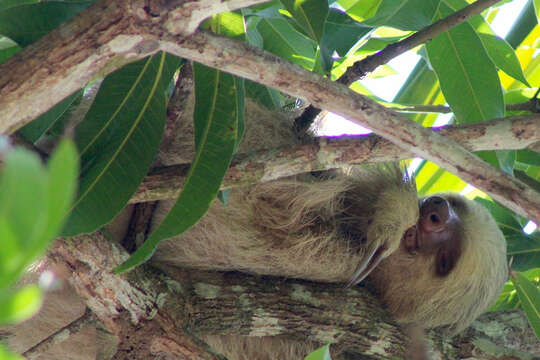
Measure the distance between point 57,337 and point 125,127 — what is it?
75 cm

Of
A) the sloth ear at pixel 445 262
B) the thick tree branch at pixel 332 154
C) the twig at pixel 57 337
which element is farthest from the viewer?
the sloth ear at pixel 445 262

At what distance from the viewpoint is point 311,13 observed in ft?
6.16

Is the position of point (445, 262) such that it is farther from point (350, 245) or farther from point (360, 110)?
point (360, 110)

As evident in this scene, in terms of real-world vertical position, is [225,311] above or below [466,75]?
below

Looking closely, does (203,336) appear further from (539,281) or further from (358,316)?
(539,281)

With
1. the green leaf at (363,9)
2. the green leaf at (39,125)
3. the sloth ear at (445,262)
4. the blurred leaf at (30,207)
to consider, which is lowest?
the sloth ear at (445,262)

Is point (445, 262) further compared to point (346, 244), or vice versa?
point (445, 262)

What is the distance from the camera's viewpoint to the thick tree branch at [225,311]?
2023 mm

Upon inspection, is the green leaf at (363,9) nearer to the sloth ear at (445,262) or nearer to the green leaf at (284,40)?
the green leaf at (284,40)

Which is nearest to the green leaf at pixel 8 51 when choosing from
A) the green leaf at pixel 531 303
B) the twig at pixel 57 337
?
the twig at pixel 57 337

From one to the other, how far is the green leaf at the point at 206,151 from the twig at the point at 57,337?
1.38ft

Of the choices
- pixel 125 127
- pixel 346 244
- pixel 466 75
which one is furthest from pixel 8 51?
pixel 466 75

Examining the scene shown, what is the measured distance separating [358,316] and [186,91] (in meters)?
1.15

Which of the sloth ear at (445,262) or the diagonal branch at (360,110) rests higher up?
the diagonal branch at (360,110)
